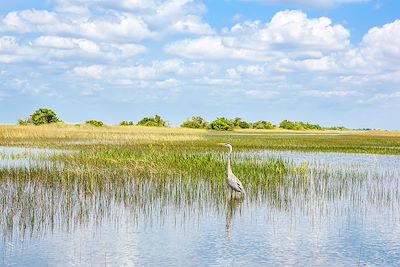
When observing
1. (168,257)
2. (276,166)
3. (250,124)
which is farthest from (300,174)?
(250,124)

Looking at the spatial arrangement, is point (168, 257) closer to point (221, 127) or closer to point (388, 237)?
point (388, 237)

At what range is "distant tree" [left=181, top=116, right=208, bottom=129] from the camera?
8394 centimetres

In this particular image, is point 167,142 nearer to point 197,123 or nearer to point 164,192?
point 164,192

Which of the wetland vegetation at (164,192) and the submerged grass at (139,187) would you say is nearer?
the wetland vegetation at (164,192)

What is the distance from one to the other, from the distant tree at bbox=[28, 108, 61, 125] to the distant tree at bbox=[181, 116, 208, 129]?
62.2ft

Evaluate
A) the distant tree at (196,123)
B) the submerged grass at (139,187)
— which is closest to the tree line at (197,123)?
the distant tree at (196,123)

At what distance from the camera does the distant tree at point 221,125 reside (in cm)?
8331

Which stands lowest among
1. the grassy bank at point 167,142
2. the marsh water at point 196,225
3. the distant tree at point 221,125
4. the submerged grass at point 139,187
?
the marsh water at point 196,225

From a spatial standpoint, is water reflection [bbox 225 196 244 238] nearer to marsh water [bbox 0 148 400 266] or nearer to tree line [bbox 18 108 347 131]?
marsh water [bbox 0 148 400 266]

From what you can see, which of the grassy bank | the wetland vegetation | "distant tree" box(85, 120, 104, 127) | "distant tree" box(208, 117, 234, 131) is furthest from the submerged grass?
"distant tree" box(208, 117, 234, 131)

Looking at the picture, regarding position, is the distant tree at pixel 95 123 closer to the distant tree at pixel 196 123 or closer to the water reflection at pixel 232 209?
the distant tree at pixel 196 123

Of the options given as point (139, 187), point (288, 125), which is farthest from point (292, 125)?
point (139, 187)

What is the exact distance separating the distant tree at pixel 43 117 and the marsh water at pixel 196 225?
5881 cm

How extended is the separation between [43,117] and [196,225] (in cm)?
6589
